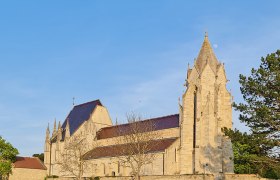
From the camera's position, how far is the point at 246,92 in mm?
35500

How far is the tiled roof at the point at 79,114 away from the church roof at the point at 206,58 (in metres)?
29.0

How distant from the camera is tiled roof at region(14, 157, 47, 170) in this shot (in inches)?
3238

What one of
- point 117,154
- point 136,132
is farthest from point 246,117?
point 117,154

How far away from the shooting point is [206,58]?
63594 millimetres

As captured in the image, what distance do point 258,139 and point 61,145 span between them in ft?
185

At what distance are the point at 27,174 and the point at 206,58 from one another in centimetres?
4041

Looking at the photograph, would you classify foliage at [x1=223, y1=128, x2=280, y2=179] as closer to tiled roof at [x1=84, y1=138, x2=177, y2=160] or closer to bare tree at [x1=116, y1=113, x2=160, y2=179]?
bare tree at [x1=116, y1=113, x2=160, y2=179]

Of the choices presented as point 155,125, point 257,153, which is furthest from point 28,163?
point 257,153

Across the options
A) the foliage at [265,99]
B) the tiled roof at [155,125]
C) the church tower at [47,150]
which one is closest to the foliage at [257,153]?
the foliage at [265,99]

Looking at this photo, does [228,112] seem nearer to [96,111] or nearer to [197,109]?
[197,109]

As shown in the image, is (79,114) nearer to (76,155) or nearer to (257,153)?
(76,155)

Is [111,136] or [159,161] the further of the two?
[111,136]

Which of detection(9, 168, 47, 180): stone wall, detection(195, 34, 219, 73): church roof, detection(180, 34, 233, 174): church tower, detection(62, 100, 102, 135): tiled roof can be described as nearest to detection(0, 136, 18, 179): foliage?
detection(9, 168, 47, 180): stone wall

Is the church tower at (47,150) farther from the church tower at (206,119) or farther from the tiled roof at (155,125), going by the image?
the church tower at (206,119)
